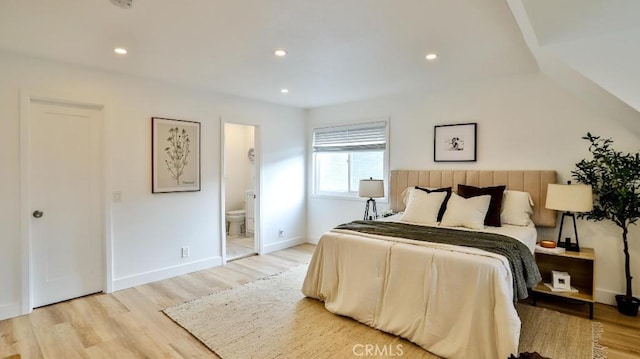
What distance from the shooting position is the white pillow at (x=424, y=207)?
362 cm

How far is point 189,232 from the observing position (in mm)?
4320

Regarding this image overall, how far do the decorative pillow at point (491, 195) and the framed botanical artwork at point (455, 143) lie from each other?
509 mm

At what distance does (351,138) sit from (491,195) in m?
2.34

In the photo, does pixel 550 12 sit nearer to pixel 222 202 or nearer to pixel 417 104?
pixel 417 104

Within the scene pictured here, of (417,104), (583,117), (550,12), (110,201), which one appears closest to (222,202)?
(110,201)

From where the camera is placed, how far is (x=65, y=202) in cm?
340

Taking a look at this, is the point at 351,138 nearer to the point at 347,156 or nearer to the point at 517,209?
the point at 347,156

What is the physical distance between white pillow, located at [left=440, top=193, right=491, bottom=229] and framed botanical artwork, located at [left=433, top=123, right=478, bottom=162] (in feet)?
2.53

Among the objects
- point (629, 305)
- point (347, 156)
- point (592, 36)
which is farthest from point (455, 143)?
point (629, 305)

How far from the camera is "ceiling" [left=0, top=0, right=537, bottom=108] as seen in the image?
2.14 m

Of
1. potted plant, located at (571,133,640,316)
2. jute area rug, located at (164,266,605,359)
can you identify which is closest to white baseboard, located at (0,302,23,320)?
jute area rug, located at (164,266,605,359)

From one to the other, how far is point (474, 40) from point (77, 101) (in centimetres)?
383

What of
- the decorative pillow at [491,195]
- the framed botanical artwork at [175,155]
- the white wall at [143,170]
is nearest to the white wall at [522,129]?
the decorative pillow at [491,195]

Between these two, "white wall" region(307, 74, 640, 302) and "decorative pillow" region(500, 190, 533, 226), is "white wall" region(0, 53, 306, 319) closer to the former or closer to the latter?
"white wall" region(307, 74, 640, 302)
